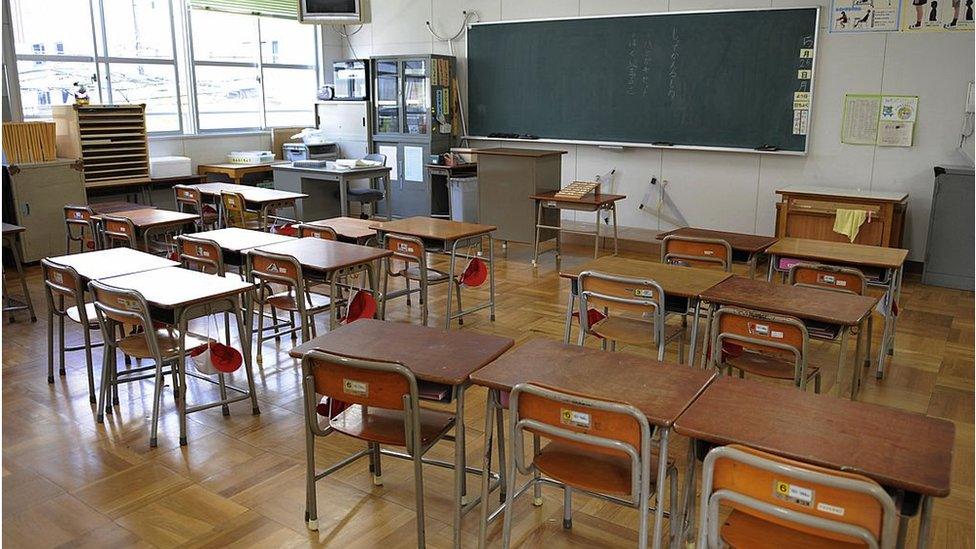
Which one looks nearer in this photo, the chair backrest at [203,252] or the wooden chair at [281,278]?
the wooden chair at [281,278]

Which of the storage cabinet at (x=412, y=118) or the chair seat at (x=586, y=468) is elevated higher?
the storage cabinet at (x=412, y=118)

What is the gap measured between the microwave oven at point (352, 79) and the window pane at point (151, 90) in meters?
1.91

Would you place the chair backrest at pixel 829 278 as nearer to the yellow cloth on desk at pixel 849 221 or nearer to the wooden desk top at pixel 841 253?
the wooden desk top at pixel 841 253

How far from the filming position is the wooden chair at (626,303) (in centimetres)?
328

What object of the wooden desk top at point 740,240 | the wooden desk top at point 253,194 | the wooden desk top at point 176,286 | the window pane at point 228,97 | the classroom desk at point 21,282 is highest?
the window pane at point 228,97

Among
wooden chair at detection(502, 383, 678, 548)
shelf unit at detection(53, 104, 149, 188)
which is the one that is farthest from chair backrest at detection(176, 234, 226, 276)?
Answer: shelf unit at detection(53, 104, 149, 188)

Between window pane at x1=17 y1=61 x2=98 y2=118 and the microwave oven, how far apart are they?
8.98 ft

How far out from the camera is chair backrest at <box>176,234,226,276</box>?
4.23 m

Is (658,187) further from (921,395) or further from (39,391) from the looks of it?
(39,391)

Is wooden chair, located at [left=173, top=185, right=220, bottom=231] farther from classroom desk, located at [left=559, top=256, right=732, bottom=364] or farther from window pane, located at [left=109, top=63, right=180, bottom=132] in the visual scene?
classroom desk, located at [left=559, top=256, right=732, bottom=364]

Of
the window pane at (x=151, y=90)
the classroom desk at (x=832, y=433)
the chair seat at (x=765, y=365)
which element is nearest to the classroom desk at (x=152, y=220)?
the window pane at (x=151, y=90)

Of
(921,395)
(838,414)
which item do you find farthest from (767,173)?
(838,414)

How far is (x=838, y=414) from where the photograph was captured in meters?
1.98

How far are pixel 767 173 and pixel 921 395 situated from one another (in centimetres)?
341
